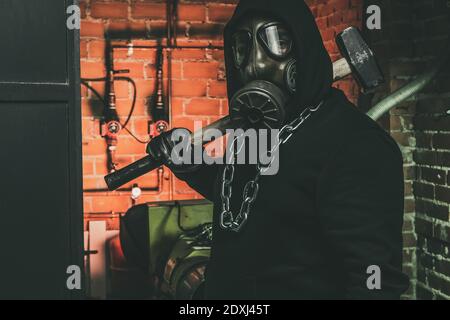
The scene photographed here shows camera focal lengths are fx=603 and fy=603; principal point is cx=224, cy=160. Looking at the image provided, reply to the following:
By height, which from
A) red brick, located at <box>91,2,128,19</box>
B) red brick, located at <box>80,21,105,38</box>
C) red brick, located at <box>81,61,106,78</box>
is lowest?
red brick, located at <box>81,61,106,78</box>

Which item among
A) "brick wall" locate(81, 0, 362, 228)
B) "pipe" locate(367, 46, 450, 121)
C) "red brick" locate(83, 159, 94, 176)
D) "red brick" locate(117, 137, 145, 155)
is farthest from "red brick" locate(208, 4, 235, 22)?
"pipe" locate(367, 46, 450, 121)

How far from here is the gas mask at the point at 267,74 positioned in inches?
66.6

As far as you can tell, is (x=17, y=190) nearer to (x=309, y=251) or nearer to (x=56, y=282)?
(x=56, y=282)

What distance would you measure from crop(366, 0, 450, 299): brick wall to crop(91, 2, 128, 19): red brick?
1354mm

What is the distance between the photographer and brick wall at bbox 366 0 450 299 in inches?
94.8

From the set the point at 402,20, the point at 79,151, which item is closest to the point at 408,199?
the point at 402,20

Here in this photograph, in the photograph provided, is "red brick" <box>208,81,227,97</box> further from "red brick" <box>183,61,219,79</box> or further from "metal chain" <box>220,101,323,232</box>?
"metal chain" <box>220,101,323,232</box>

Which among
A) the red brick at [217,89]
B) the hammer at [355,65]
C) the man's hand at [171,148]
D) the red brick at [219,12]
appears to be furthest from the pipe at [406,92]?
the red brick at [219,12]

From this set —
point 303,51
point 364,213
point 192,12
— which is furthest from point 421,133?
point 192,12

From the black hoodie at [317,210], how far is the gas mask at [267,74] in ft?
0.12

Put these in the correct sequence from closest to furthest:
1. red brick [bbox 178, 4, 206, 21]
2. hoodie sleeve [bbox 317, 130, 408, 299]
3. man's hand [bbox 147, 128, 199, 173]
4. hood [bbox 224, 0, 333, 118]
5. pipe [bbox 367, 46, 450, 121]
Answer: hoodie sleeve [bbox 317, 130, 408, 299] → hood [bbox 224, 0, 333, 118] → man's hand [bbox 147, 128, 199, 173] → pipe [bbox 367, 46, 450, 121] → red brick [bbox 178, 4, 206, 21]

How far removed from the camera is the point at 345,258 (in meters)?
1.51

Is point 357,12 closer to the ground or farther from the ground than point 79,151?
farther from the ground

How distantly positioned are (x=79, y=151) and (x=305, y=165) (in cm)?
58
